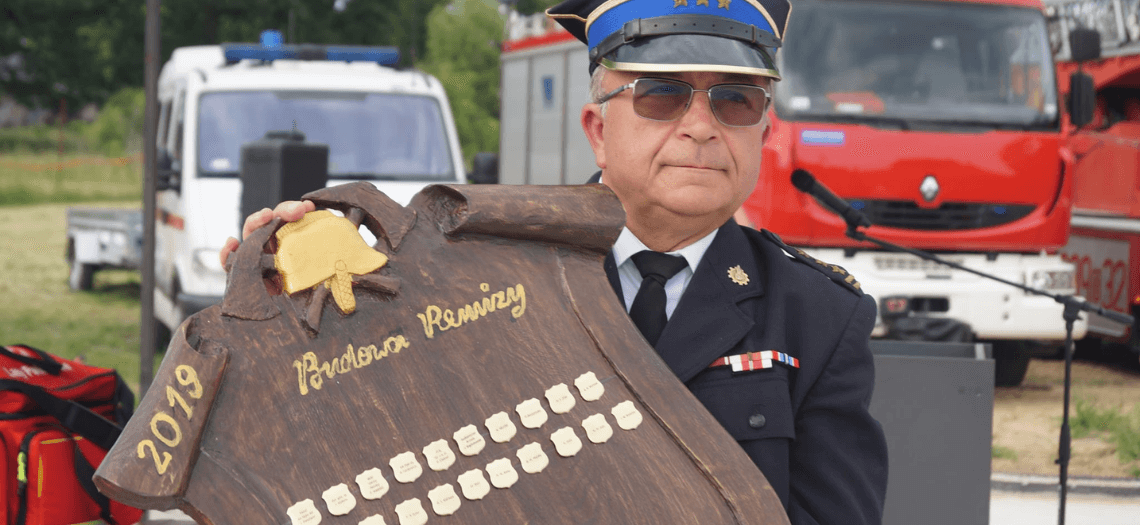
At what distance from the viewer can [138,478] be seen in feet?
4.40

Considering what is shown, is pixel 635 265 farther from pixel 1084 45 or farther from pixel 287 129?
pixel 1084 45

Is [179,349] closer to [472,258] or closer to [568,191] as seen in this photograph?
[472,258]

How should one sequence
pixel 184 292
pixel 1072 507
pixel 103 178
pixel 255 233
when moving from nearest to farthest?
pixel 255 233
pixel 1072 507
pixel 184 292
pixel 103 178

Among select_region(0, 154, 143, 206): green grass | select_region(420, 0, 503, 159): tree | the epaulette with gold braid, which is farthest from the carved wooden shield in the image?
select_region(420, 0, 503, 159): tree

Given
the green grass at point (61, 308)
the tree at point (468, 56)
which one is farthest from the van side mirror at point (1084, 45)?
the tree at point (468, 56)

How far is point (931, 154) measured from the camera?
7.21m

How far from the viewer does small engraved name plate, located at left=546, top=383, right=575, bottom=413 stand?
1527mm

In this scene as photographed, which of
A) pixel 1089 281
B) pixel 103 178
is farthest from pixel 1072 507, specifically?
pixel 103 178

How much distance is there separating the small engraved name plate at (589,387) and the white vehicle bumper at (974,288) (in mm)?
5953

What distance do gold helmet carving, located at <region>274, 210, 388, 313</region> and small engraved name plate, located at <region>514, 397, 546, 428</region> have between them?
0.78ft

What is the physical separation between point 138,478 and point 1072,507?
15.9ft

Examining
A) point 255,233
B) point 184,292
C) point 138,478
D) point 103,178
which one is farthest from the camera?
point 103,178

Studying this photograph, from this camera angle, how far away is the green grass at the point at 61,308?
30.0 ft

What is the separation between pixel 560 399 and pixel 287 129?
6.31 metres
